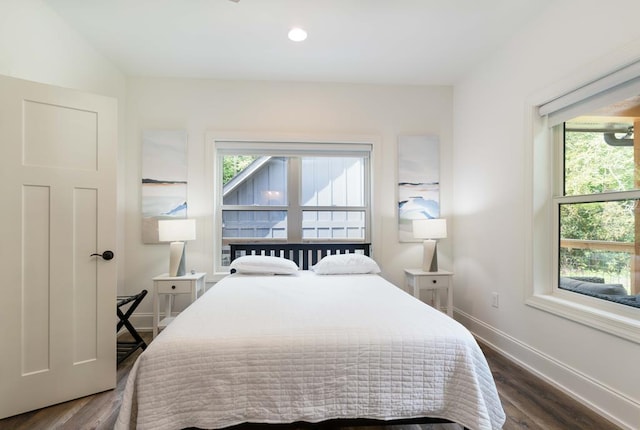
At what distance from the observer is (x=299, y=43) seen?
271 centimetres

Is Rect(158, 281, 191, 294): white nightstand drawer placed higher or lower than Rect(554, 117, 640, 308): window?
lower

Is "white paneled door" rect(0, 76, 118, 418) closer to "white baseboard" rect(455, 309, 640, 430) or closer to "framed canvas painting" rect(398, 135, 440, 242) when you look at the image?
"framed canvas painting" rect(398, 135, 440, 242)

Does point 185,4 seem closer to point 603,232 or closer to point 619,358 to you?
point 603,232

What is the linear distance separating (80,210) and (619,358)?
133 inches

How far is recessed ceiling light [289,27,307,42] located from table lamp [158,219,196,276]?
74.7 inches

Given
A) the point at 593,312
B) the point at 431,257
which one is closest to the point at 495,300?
the point at 431,257

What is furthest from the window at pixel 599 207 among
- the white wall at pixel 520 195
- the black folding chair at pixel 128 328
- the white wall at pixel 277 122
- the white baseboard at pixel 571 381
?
the black folding chair at pixel 128 328

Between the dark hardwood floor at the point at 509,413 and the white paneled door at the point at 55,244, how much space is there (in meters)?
0.09

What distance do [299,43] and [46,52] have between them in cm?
192

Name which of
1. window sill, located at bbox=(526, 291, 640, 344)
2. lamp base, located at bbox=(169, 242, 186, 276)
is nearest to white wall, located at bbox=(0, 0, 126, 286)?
lamp base, located at bbox=(169, 242, 186, 276)

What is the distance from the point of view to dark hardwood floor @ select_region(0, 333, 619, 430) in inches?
67.2

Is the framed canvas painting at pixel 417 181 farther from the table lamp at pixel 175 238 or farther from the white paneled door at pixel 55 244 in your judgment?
the white paneled door at pixel 55 244

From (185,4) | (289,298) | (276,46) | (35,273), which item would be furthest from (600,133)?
(35,273)

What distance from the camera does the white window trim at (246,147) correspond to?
3338 millimetres
